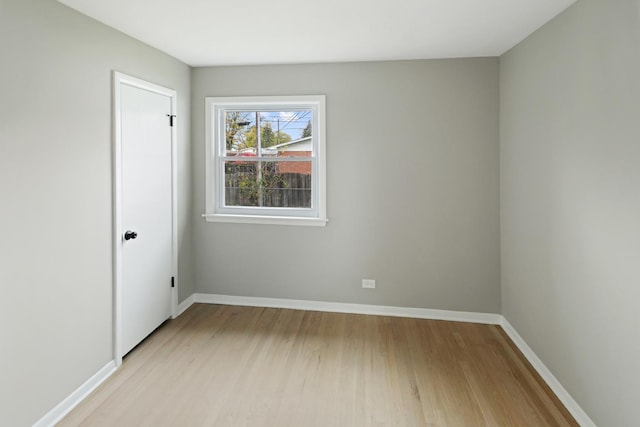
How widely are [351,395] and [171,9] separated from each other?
271 cm

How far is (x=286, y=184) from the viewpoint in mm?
3836

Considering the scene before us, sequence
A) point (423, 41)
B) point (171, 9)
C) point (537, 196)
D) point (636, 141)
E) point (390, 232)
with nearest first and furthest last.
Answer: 1. point (636, 141)
2. point (171, 9)
3. point (537, 196)
4. point (423, 41)
5. point (390, 232)

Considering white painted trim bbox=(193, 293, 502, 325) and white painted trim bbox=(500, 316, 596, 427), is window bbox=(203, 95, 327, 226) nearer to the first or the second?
white painted trim bbox=(193, 293, 502, 325)

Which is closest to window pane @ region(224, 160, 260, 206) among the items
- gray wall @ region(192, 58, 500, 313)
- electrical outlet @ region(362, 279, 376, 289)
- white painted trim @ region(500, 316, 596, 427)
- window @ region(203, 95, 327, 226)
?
window @ region(203, 95, 327, 226)

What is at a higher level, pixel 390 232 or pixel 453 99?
pixel 453 99

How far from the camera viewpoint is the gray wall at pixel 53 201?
74.1 inches

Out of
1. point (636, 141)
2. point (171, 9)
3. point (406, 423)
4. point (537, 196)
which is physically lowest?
point (406, 423)

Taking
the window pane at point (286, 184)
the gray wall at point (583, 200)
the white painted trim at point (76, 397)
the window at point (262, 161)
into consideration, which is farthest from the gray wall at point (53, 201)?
the gray wall at point (583, 200)

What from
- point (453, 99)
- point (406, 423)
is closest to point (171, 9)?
point (453, 99)

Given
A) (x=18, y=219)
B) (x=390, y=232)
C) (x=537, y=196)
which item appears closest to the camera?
(x=18, y=219)

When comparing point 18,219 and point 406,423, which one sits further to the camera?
point 406,423

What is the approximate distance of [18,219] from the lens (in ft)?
6.32

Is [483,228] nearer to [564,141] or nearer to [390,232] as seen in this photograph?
[390,232]

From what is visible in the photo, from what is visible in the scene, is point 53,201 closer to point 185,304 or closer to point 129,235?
point 129,235
